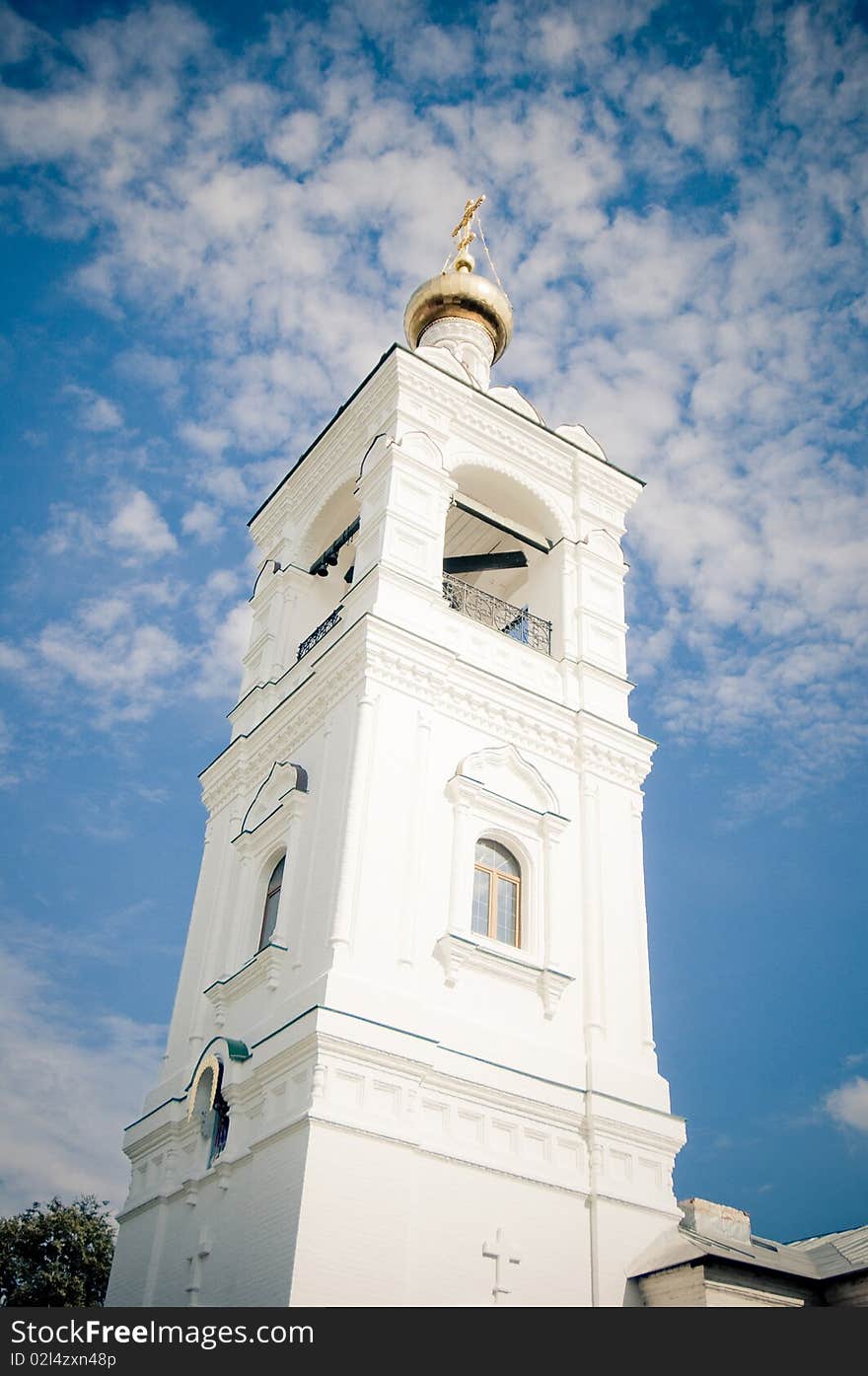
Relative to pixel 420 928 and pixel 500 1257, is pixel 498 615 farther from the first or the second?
pixel 500 1257

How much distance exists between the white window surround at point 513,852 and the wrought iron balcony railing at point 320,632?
2772mm

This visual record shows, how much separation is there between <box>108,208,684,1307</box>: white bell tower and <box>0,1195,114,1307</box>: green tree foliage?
10.3 meters

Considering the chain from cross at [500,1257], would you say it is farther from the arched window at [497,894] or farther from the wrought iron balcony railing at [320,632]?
the wrought iron balcony railing at [320,632]

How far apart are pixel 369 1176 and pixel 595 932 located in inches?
164

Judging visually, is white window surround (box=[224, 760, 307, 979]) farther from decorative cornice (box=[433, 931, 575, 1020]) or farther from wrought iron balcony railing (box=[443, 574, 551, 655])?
wrought iron balcony railing (box=[443, 574, 551, 655])

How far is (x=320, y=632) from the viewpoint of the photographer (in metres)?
16.4

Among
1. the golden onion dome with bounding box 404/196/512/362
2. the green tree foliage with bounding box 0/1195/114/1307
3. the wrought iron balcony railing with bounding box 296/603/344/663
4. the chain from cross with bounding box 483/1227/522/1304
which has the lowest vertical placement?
the chain from cross with bounding box 483/1227/522/1304

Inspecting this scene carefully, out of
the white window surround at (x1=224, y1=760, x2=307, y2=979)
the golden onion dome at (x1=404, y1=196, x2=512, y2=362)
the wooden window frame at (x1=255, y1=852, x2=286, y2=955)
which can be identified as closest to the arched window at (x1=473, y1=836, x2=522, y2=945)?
the white window surround at (x1=224, y1=760, x2=307, y2=979)

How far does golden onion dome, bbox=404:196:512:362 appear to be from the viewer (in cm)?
2111

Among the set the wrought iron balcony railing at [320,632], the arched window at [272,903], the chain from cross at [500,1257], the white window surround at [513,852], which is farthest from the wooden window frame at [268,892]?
the chain from cross at [500,1257]

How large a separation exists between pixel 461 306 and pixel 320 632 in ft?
24.8

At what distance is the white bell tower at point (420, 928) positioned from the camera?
1105 centimetres

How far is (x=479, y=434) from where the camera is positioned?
17875mm

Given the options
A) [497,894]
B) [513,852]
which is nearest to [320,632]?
[513,852]
